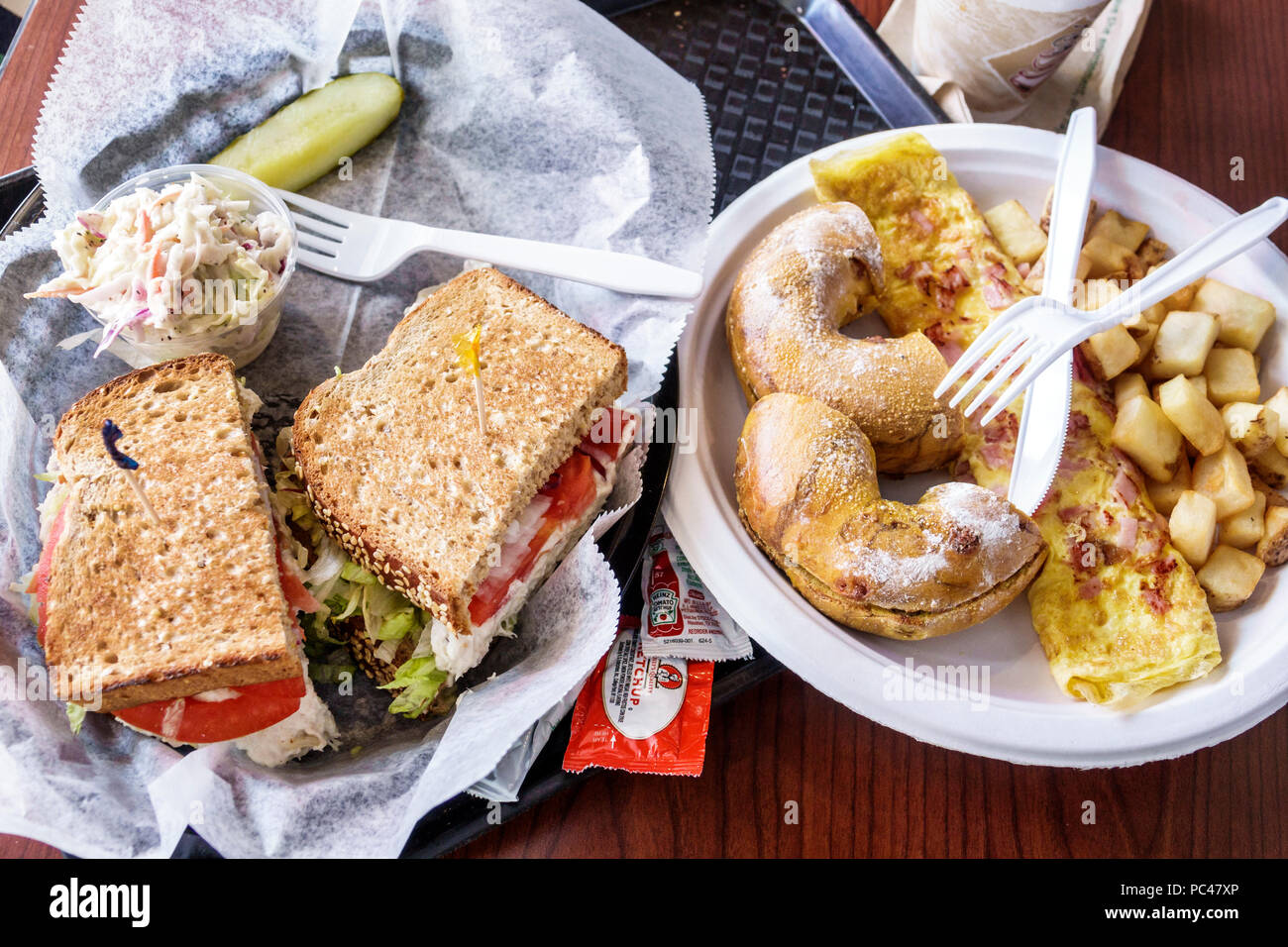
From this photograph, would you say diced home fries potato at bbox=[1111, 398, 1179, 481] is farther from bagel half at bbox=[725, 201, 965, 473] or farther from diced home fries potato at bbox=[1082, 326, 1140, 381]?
bagel half at bbox=[725, 201, 965, 473]

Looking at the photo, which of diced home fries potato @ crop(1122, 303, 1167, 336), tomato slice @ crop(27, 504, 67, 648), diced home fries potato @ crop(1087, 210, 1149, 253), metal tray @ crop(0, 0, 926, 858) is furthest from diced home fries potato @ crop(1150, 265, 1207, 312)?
tomato slice @ crop(27, 504, 67, 648)

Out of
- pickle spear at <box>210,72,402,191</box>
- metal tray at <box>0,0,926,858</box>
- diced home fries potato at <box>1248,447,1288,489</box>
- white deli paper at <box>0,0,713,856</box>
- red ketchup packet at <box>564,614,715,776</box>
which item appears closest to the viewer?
white deli paper at <box>0,0,713,856</box>

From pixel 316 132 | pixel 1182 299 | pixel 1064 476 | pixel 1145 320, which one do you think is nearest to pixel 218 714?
pixel 316 132

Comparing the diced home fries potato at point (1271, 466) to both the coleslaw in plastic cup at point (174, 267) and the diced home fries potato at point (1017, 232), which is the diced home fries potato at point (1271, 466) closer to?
the diced home fries potato at point (1017, 232)

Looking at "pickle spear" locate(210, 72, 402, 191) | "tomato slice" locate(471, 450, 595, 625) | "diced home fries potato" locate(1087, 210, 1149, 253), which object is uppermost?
"pickle spear" locate(210, 72, 402, 191)
